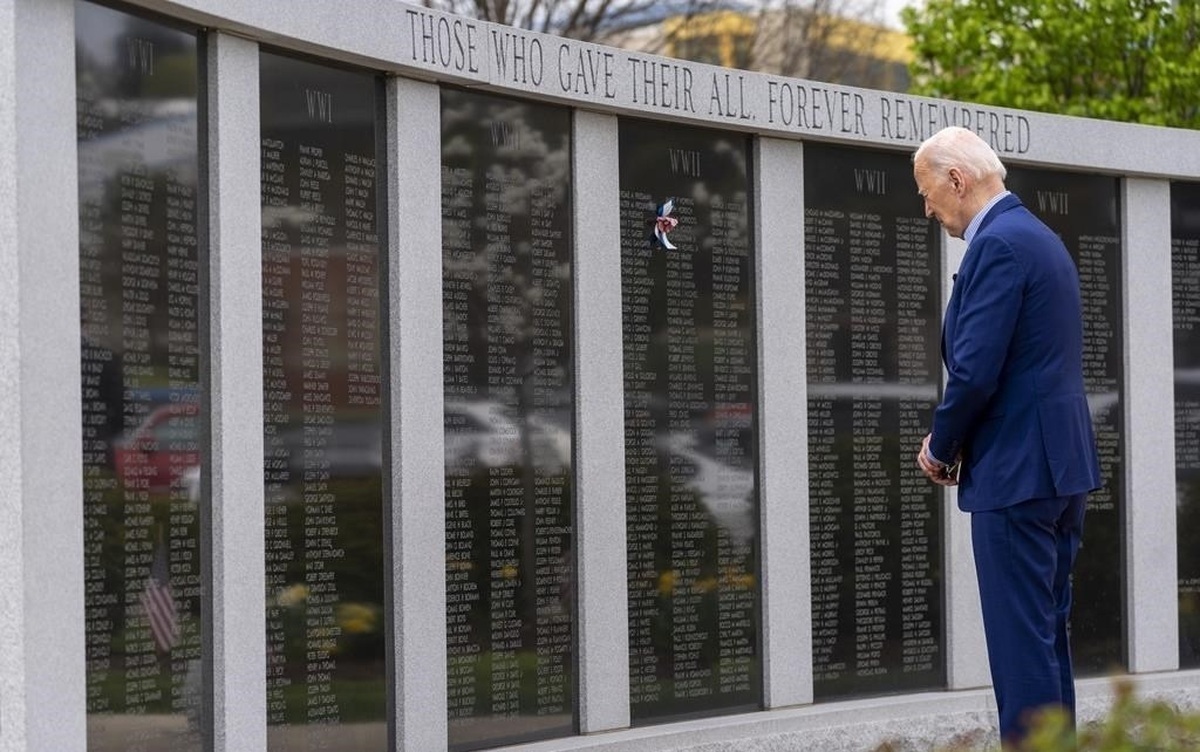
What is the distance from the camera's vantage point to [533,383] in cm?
707

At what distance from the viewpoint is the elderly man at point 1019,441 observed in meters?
5.22

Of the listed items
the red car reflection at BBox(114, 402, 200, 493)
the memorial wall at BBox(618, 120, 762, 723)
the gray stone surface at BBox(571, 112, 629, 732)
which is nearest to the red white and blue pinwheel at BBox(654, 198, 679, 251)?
the memorial wall at BBox(618, 120, 762, 723)

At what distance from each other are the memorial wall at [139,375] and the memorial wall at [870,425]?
3.38 metres

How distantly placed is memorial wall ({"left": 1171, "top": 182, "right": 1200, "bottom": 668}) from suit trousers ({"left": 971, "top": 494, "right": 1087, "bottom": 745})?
14.3ft

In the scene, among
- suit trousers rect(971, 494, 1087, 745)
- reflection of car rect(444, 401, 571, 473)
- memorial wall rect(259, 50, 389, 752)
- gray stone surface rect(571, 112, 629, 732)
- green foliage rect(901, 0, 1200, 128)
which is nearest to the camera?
suit trousers rect(971, 494, 1087, 745)

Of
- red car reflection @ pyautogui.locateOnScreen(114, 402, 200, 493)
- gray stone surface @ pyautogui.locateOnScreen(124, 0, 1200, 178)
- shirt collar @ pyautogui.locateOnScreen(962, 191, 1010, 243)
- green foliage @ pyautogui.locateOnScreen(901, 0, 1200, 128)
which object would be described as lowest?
red car reflection @ pyautogui.locateOnScreen(114, 402, 200, 493)

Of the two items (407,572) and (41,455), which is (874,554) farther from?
(41,455)

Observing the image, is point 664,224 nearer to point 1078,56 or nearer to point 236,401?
point 236,401

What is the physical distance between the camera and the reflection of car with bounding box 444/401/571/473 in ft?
22.2

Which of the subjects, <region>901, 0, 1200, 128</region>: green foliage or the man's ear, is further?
<region>901, 0, 1200, 128</region>: green foliage

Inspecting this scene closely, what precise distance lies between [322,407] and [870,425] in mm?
3085

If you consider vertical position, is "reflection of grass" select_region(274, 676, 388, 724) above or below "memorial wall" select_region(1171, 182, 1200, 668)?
below

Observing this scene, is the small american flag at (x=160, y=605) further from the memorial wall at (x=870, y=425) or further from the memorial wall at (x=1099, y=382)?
the memorial wall at (x=1099, y=382)

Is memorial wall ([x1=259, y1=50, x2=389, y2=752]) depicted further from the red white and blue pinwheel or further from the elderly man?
the elderly man
